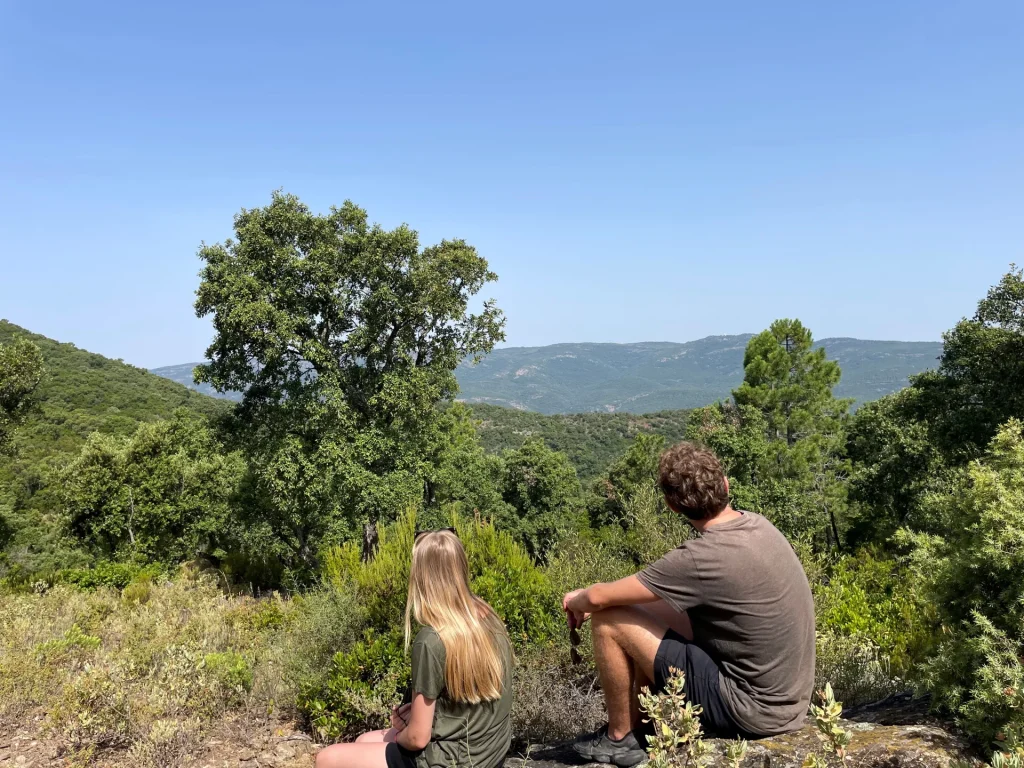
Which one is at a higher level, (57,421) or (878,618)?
(57,421)

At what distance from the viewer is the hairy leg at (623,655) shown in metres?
2.65

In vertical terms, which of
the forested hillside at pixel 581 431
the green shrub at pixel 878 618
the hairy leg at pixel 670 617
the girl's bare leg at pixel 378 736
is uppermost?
the hairy leg at pixel 670 617

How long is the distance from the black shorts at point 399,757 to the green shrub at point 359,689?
1492mm

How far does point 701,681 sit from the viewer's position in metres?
2.54

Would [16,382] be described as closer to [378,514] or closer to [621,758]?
[378,514]

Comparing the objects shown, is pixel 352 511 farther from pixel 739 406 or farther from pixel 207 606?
pixel 739 406

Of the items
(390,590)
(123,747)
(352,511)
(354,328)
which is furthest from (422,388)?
(123,747)

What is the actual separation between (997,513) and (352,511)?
40.7 feet

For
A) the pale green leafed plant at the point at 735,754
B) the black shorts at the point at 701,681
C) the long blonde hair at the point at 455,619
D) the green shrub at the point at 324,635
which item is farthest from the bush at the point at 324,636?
the pale green leafed plant at the point at 735,754

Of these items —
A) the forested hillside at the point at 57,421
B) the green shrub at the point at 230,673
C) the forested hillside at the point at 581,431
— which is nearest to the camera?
the green shrub at the point at 230,673

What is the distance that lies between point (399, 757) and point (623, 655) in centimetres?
107

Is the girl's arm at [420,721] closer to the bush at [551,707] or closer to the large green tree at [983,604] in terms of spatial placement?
the bush at [551,707]

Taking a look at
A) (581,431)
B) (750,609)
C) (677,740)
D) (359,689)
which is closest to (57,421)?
(359,689)

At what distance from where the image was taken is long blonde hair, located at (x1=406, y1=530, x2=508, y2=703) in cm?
250
